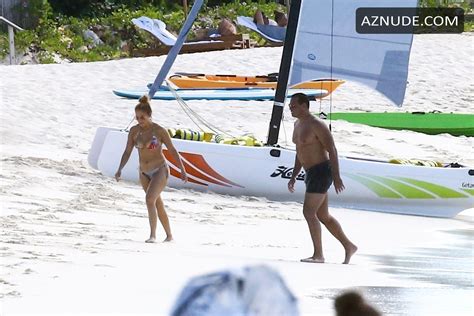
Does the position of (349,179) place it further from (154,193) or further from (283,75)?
(154,193)

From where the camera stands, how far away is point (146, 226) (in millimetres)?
9391

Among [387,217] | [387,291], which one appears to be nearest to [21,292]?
[387,291]

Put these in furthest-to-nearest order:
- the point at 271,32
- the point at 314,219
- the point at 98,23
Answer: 1. the point at 271,32
2. the point at 98,23
3. the point at 314,219

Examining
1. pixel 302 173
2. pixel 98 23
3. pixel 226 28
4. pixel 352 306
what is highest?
pixel 352 306

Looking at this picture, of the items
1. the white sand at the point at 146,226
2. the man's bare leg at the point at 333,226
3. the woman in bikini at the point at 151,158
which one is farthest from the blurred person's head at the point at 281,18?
the man's bare leg at the point at 333,226

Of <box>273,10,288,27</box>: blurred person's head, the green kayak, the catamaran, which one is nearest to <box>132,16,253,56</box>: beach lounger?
Result: <box>273,10,288,27</box>: blurred person's head

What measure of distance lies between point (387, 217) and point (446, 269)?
382 cm

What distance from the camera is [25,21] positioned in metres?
25.6

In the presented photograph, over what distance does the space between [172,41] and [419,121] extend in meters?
8.73

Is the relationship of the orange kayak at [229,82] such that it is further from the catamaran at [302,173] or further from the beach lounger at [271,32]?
the catamaran at [302,173]

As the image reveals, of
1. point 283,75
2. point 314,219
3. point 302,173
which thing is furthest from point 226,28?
point 314,219

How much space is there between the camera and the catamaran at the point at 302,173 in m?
11.9

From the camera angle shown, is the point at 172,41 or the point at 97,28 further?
the point at 97,28

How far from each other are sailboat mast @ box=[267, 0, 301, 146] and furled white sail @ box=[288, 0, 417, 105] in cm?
9
